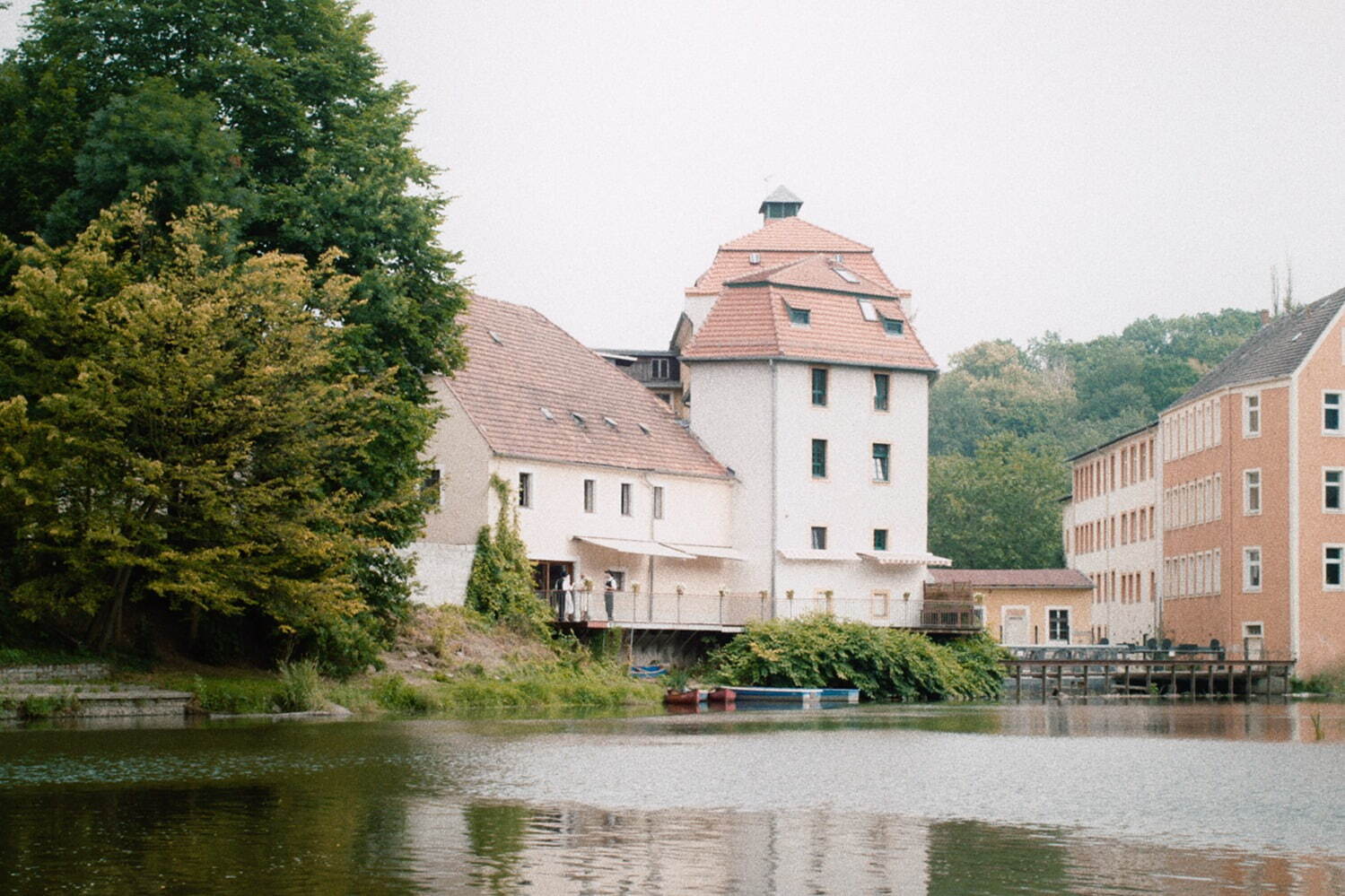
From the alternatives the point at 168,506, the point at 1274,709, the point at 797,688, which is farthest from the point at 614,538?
the point at 168,506

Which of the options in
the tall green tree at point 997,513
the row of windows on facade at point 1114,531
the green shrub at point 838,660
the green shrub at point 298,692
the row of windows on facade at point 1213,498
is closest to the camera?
the green shrub at point 298,692

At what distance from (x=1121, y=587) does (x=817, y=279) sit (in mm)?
34118

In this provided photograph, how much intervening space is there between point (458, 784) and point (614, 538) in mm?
37914

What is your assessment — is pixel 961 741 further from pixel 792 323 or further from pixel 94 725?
pixel 792 323

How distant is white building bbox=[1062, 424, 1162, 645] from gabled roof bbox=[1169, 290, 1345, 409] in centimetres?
764

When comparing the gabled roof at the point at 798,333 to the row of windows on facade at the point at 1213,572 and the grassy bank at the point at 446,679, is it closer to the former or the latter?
the grassy bank at the point at 446,679

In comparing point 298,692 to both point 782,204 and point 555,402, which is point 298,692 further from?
point 782,204

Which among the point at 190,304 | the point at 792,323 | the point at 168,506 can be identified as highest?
the point at 792,323

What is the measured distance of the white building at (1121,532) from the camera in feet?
285

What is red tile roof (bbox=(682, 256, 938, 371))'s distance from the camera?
65.2 m

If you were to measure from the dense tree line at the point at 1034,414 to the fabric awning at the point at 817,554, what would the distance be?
143 ft

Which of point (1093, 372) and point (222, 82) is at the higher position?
point (1093, 372)

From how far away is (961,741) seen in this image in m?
33.2

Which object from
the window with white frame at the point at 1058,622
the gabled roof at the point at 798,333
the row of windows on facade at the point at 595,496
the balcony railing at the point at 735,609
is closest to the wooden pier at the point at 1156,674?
the balcony railing at the point at 735,609
